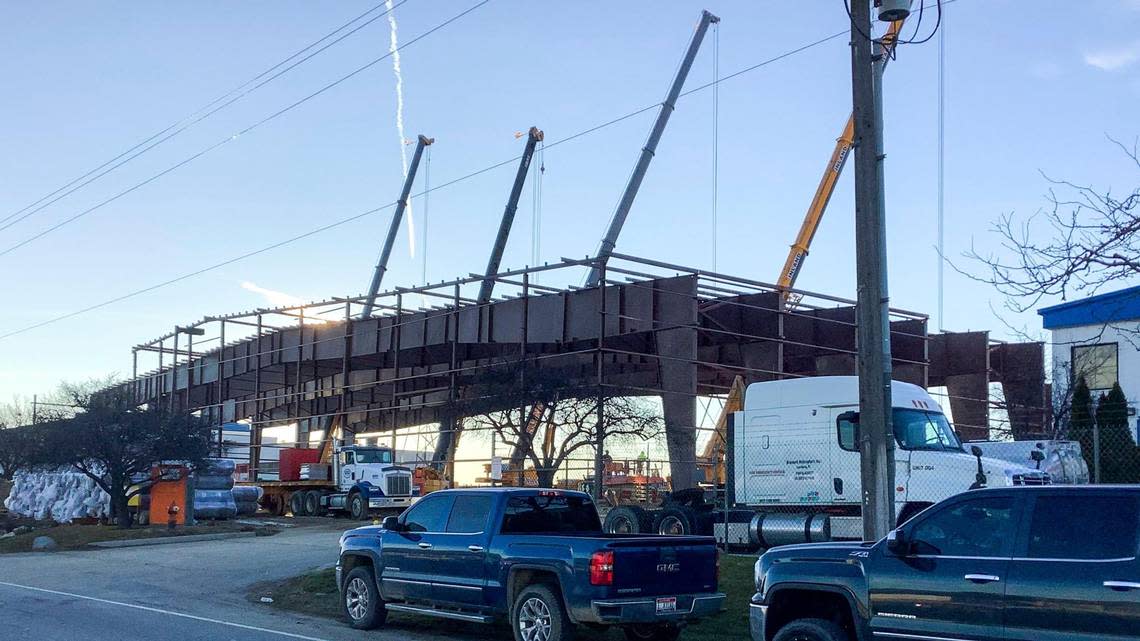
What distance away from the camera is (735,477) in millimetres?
22328

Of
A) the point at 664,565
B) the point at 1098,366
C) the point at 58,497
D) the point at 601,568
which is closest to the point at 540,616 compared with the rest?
the point at 601,568

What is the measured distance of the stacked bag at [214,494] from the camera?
3850 centimetres

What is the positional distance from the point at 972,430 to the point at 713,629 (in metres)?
33.6

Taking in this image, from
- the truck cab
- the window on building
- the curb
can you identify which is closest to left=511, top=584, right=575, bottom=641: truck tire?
the curb

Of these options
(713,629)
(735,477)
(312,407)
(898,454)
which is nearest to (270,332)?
(312,407)

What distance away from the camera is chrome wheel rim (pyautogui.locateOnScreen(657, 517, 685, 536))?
21.9m

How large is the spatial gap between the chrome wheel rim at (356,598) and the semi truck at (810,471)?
6.66 meters

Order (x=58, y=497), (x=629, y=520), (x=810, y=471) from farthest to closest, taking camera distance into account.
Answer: (x=58, y=497) < (x=629, y=520) < (x=810, y=471)

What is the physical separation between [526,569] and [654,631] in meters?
1.71

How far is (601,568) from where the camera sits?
11805 millimetres

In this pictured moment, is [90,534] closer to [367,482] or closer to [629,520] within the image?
[367,482]

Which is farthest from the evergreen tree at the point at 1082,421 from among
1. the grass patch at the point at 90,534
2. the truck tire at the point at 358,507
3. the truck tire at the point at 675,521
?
the truck tire at the point at 358,507

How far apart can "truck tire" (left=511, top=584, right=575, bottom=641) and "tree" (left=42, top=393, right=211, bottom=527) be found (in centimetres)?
2504

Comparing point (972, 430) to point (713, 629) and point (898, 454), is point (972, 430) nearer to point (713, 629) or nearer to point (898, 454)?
point (898, 454)
